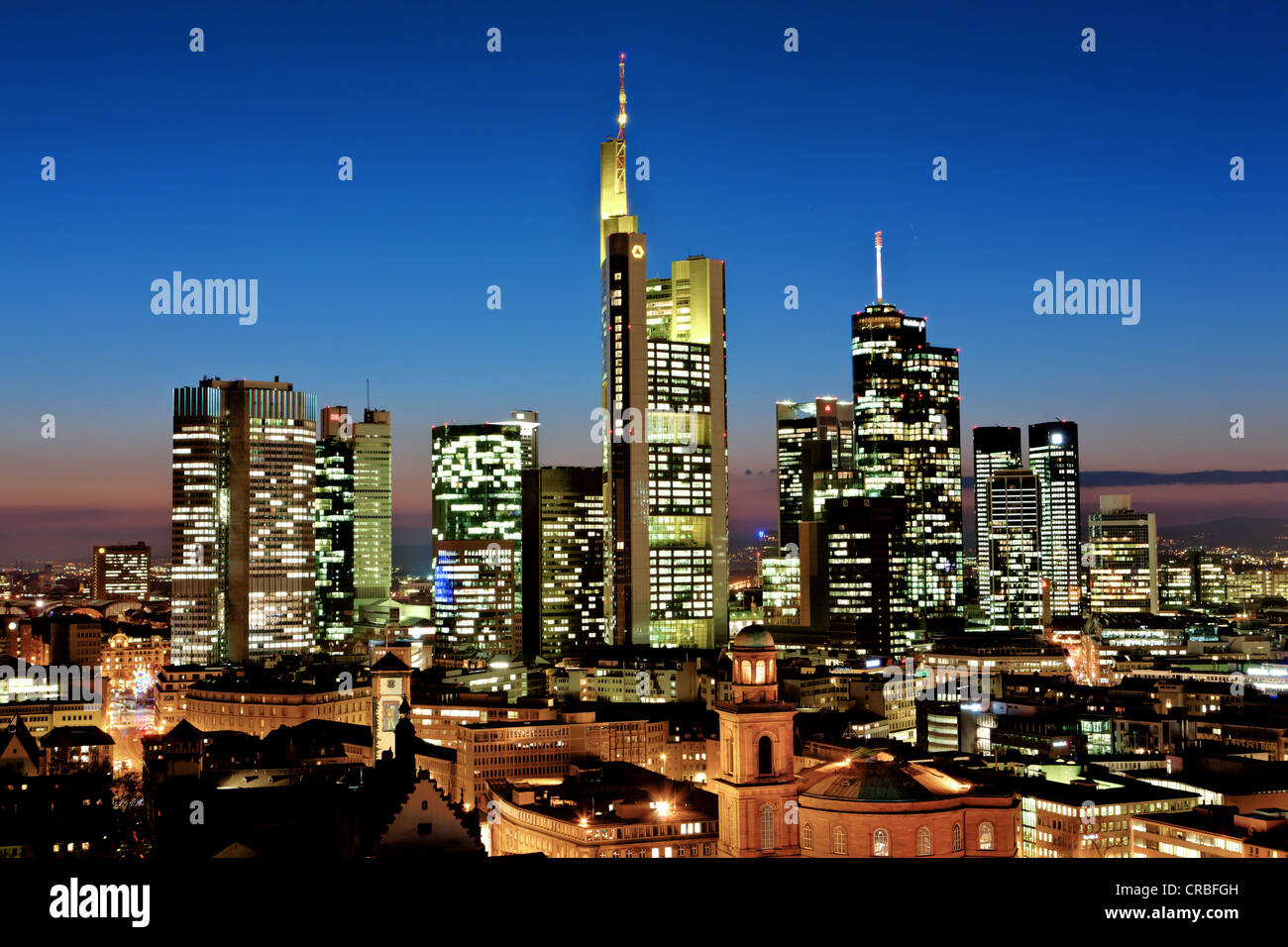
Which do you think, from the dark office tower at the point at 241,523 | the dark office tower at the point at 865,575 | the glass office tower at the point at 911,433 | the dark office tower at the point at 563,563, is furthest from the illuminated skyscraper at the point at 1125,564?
the dark office tower at the point at 241,523

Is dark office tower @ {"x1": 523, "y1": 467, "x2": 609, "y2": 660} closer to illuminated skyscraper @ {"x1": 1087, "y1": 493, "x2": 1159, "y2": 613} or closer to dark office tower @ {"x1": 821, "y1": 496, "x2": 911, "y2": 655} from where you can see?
dark office tower @ {"x1": 821, "y1": 496, "x2": 911, "y2": 655}

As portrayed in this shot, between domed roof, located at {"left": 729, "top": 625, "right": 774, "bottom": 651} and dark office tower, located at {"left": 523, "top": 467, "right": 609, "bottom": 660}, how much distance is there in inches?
3951

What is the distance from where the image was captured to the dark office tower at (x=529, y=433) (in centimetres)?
17962

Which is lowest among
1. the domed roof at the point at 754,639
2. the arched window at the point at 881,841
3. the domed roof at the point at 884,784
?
the arched window at the point at 881,841

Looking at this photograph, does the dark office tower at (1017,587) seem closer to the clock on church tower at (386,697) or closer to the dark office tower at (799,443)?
the dark office tower at (799,443)

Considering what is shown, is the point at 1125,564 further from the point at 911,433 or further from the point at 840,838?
the point at 840,838

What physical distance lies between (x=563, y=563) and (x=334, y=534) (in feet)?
147

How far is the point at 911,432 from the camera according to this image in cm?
16050

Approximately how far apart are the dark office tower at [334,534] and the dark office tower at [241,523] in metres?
28.0

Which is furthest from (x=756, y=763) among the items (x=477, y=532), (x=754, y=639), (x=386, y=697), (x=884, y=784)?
(x=477, y=532)

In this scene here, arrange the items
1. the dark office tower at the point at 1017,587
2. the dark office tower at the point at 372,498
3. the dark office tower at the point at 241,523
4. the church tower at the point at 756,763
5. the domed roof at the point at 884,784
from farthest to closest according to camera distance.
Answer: the dark office tower at the point at 372,498, the dark office tower at the point at 1017,587, the dark office tower at the point at 241,523, the domed roof at the point at 884,784, the church tower at the point at 756,763

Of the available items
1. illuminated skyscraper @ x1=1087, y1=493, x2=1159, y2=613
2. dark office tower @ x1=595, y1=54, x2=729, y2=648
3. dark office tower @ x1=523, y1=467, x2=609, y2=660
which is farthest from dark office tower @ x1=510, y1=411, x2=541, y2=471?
illuminated skyscraper @ x1=1087, y1=493, x2=1159, y2=613

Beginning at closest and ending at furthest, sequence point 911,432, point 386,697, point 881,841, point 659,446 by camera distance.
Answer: point 881,841, point 386,697, point 659,446, point 911,432
